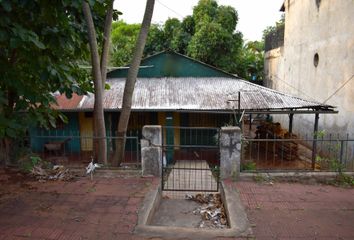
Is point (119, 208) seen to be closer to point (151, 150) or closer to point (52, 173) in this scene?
point (151, 150)

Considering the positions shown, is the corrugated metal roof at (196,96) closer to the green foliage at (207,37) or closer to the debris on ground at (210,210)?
the debris on ground at (210,210)

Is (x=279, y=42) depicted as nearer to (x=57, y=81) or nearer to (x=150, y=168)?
(x=150, y=168)

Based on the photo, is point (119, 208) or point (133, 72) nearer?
point (119, 208)

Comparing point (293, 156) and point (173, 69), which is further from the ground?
point (173, 69)

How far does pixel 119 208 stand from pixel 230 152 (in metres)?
2.55

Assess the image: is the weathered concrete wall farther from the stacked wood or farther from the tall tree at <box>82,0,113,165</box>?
the tall tree at <box>82,0,113,165</box>

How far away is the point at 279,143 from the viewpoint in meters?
13.8

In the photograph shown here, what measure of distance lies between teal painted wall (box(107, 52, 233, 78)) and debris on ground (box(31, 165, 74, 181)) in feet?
26.6

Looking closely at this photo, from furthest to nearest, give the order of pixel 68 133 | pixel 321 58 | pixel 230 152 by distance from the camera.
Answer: pixel 321 58 → pixel 68 133 → pixel 230 152

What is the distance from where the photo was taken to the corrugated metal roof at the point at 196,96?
11.9 m

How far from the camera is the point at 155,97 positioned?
12.8 metres

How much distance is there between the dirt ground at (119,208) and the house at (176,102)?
16.1ft

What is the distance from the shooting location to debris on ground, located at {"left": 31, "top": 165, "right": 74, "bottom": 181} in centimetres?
681

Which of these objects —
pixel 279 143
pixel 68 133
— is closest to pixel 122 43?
pixel 68 133
